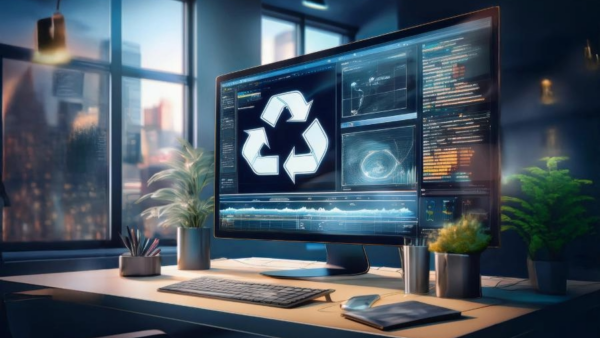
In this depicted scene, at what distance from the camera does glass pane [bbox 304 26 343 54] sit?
5.77 metres

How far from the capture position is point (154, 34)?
4469 millimetres

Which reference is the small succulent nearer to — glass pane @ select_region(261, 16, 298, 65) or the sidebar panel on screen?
the sidebar panel on screen

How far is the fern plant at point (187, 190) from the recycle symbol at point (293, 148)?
243 millimetres

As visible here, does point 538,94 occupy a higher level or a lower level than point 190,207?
higher

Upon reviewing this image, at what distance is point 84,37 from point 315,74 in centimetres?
310

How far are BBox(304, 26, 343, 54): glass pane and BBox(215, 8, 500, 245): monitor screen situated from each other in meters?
4.18

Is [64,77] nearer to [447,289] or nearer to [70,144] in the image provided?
[70,144]

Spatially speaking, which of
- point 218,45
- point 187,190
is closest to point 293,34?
point 218,45

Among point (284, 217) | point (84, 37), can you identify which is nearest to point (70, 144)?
point (84, 37)

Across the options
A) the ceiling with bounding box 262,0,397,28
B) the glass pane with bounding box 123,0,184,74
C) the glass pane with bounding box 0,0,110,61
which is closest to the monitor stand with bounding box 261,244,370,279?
the glass pane with bounding box 0,0,110,61

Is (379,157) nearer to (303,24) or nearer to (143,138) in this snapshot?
(143,138)

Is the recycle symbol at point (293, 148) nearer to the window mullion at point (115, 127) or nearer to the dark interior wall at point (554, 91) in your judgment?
the dark interior wall at point (554, 91)

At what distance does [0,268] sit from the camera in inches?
131

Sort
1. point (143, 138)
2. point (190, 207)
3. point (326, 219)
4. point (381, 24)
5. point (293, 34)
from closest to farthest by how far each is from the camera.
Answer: point (326, 219), point (190, 207), point (143, 138), point (293, 34), point (381, 24)
